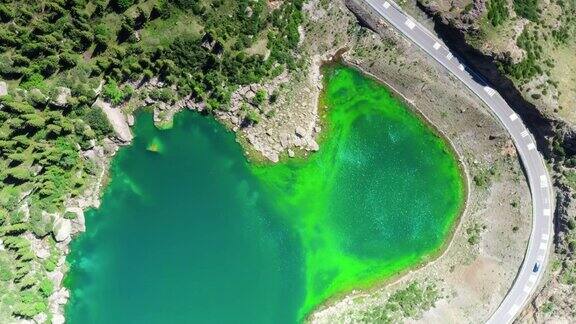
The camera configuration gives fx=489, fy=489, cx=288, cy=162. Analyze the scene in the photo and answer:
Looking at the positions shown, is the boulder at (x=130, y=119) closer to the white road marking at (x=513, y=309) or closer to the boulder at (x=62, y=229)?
the boulder at (x=62, y=229)

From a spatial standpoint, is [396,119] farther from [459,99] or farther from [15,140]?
[15,140]

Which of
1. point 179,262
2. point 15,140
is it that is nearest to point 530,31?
point 179,262

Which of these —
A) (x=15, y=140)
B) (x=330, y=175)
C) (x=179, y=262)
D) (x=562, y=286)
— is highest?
(x=562, y=286)

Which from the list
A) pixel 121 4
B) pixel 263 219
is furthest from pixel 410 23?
pixel 121 4

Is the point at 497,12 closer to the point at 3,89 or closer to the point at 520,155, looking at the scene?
the point at 520,155

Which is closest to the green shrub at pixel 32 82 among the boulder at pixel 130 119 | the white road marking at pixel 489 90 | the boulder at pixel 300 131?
the boulder at pixel 130 119

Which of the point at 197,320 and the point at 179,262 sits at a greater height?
the point at 179,262
